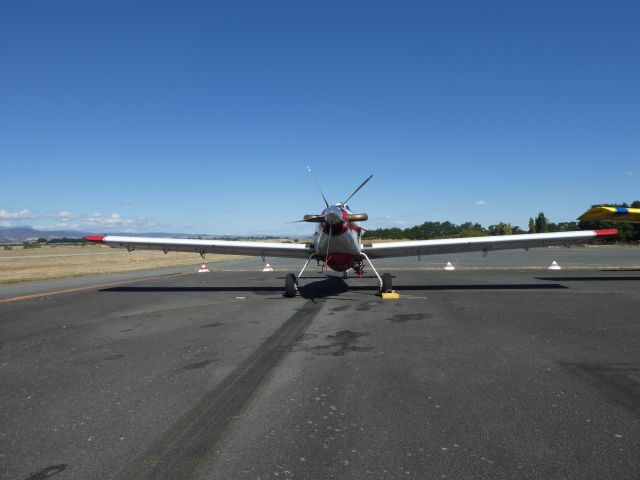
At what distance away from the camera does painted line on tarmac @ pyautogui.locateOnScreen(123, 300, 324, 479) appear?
3.02 metres

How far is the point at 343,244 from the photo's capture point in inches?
520

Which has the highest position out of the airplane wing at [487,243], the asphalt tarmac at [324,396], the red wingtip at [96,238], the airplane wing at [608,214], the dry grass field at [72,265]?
the airplane wing at [608,214]

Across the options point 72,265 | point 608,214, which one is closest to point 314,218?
point 608,214

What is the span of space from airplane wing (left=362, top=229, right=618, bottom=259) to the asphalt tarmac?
5.90m

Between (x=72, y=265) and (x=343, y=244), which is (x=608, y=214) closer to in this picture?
(x=343, y=244)

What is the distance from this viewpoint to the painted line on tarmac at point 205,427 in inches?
119

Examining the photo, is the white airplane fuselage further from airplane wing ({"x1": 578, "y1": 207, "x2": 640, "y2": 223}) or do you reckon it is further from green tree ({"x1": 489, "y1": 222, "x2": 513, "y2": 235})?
green tree ({"x1": 489, "y1": 222, "x2": 513, "y2": 235})

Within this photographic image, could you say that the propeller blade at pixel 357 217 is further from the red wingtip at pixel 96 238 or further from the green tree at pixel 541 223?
the green tree at pixel 541 223

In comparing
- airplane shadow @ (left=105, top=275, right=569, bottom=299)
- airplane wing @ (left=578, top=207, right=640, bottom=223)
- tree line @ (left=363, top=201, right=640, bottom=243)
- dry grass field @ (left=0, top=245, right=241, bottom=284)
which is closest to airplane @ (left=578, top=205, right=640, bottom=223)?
airplane wing @ (left=578, top=207, right=640, bottom=223)

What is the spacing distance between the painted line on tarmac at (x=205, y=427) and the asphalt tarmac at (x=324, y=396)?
18 millimetres

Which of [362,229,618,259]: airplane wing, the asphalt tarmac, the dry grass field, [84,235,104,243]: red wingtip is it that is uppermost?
[84,235,104,243]: red wingtip

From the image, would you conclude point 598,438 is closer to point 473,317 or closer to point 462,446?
point 462,446

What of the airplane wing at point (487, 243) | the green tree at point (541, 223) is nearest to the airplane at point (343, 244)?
the airplane wing at point (487, 243)

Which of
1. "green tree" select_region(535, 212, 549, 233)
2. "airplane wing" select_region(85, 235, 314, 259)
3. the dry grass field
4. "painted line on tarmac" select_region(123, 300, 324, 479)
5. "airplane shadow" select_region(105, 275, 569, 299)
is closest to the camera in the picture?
"painted line on tarmac" select_region(123, 300, 324, 479)
